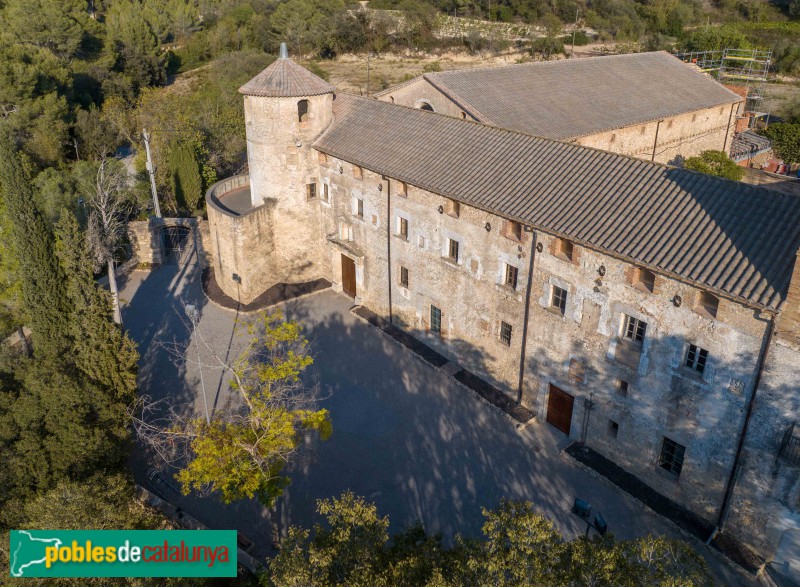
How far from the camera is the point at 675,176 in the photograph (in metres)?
20.6

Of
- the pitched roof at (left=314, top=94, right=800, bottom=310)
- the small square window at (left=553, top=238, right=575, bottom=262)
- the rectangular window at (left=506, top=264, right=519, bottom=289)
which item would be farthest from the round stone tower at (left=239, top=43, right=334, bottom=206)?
the small square window at (left=553, top=238, right=575, bottom=262)

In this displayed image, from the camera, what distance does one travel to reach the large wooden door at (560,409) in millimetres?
23297

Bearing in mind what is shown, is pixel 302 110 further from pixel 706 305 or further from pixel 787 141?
pixel 787 141

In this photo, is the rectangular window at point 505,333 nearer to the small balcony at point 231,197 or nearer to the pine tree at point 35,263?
the small balcony at point 231,197

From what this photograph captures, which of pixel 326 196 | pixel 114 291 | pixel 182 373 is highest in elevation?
pixel 326 196

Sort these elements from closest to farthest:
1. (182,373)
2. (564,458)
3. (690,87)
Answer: (564,458) → (182,373) → (690,87)

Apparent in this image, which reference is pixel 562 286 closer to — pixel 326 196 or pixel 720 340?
pixel 720 340

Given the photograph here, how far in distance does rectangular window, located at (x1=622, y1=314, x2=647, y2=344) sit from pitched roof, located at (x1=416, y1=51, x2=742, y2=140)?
54.1ft

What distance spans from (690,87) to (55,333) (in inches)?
1757

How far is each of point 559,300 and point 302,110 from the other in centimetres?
1817

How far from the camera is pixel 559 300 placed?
882 inches

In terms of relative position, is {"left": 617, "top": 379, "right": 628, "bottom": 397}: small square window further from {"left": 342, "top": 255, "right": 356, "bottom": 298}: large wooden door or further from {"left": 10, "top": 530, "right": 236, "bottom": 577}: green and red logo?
{"left": 342, "top": 255, "right": 356, "bottom": 298}: large wooden door

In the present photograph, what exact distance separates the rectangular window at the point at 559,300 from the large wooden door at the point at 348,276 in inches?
502

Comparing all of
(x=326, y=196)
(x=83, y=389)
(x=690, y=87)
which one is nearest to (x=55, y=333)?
(x=83, y=389)
